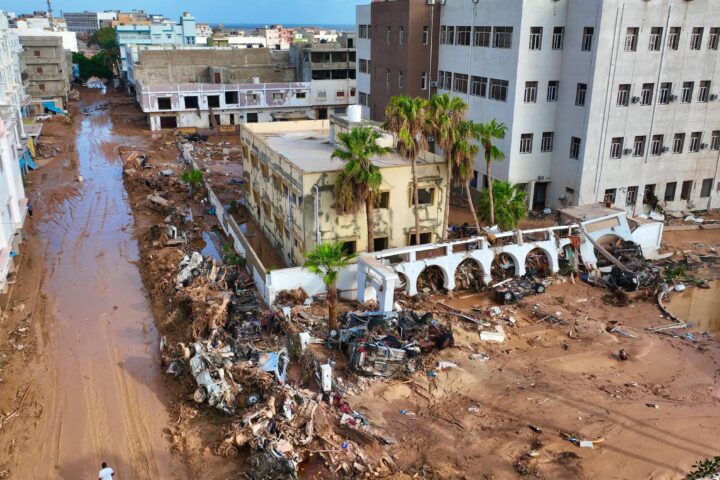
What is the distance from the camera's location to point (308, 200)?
26.6 meters

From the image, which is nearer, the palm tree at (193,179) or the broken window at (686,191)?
the broken window at (686,191)

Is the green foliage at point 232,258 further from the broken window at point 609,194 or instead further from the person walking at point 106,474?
the broken window at point 609,194

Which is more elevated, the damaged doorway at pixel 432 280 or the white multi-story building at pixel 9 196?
the white multi-story building at pixel 9 196

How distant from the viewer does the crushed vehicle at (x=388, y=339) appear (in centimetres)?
2027

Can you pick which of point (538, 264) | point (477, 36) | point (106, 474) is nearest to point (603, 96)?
point (477, 36)

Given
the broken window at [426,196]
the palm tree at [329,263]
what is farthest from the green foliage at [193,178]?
the palm tree at [329,263]

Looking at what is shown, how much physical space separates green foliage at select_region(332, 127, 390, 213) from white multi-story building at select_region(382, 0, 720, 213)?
47.6ft

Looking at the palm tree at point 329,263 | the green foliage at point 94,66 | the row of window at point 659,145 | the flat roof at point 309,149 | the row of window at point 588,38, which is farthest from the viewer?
the green foliage at point 94,66

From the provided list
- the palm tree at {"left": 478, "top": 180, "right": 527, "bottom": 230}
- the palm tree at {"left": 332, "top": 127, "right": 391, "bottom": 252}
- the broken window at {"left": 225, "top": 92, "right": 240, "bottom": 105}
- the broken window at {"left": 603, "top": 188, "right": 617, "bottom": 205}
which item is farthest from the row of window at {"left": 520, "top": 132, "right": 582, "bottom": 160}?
the broken window at {"left": 225, "top": 92, "right": 240, "bottom": 105}

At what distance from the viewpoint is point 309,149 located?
32.2 m

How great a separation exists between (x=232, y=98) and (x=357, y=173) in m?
49.0

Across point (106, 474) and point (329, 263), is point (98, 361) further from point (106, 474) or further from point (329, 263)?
point (329, 263)

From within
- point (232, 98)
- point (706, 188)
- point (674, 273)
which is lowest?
point (674, 273)

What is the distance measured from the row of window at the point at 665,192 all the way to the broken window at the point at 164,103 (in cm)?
5037
